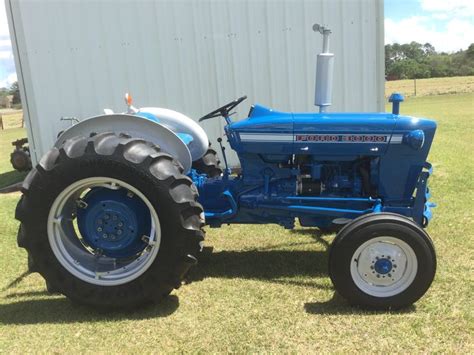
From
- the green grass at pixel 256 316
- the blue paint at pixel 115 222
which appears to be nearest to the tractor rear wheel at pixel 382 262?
the green grass at pixel 256 316

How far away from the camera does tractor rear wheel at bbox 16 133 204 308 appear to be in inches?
115

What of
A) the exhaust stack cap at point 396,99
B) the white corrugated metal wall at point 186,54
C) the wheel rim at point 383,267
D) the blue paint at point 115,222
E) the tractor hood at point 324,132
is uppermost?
the white corrugated metal wall at point 186,54

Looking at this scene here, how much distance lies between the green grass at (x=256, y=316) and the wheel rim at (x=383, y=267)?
17cm

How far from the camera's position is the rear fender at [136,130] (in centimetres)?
335

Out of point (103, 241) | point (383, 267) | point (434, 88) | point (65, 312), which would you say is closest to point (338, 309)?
point (383, 267)

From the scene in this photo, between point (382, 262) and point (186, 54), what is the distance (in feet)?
16.1

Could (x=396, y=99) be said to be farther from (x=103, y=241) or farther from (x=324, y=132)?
(x=103, y=241)

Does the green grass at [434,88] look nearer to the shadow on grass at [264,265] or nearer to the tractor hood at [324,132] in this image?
the shadow on grass at [264,265]

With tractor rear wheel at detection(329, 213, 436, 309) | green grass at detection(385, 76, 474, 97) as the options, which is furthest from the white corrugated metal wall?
green grass at detection(385, 76, 474, 97)

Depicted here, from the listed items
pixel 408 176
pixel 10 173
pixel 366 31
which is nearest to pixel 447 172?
pixel 366 31

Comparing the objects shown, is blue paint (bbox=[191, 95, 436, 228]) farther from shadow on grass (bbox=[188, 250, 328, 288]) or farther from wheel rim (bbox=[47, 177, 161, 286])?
wheel rim (bbox=[47, 177, 161, 286])

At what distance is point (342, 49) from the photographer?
22.4 feet

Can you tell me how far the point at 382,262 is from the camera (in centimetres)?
292

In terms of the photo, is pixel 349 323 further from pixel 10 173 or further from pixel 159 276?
pixel 10 173
